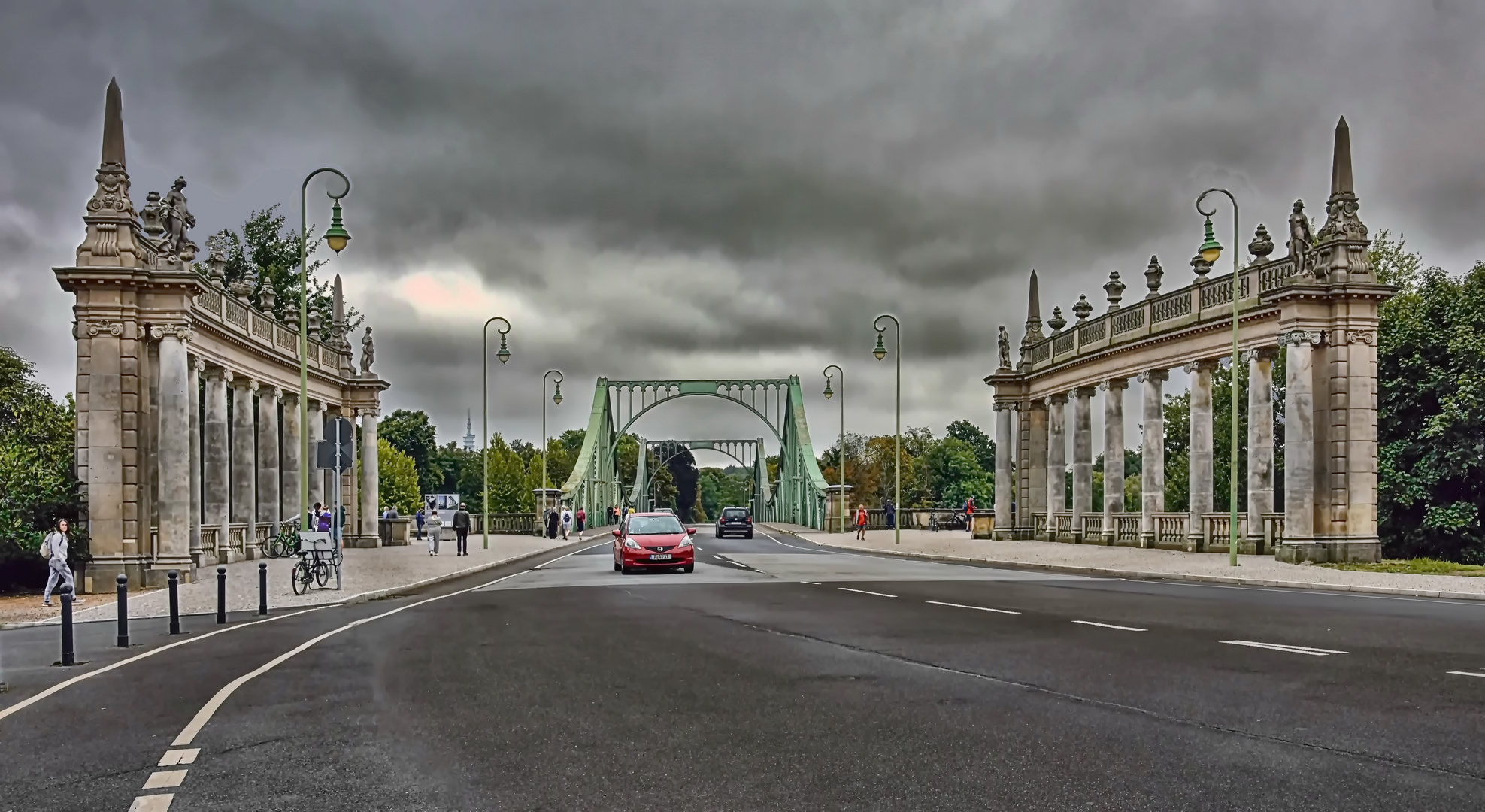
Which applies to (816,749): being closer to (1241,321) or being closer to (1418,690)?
(1418,690)

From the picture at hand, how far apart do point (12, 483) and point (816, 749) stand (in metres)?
26.0

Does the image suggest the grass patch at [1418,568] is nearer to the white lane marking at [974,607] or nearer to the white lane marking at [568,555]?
the white lane marking at [974,607]

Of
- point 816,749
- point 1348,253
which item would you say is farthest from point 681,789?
point 1348,253

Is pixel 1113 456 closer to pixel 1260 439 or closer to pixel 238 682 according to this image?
pixel 1260 439

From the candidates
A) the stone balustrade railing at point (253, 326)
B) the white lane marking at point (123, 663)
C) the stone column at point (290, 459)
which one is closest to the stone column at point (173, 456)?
the stone balustrade railing at point (253, 326)

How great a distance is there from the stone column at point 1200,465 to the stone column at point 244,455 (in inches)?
1151

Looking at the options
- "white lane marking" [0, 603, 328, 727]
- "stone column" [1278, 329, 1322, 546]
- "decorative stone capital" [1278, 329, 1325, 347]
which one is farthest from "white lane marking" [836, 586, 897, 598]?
"decorative stone capital" [1278, 329, 1325, 347]

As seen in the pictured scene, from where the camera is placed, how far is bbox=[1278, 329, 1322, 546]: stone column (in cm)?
3194

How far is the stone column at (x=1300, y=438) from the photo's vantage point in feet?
105

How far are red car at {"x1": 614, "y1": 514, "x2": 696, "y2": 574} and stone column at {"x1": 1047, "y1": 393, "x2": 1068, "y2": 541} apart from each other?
2260 cm

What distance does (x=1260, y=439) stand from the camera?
3444cm

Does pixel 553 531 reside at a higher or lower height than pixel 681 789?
lower

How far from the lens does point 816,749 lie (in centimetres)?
755

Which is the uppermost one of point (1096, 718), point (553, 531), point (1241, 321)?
point (1241, 321)
